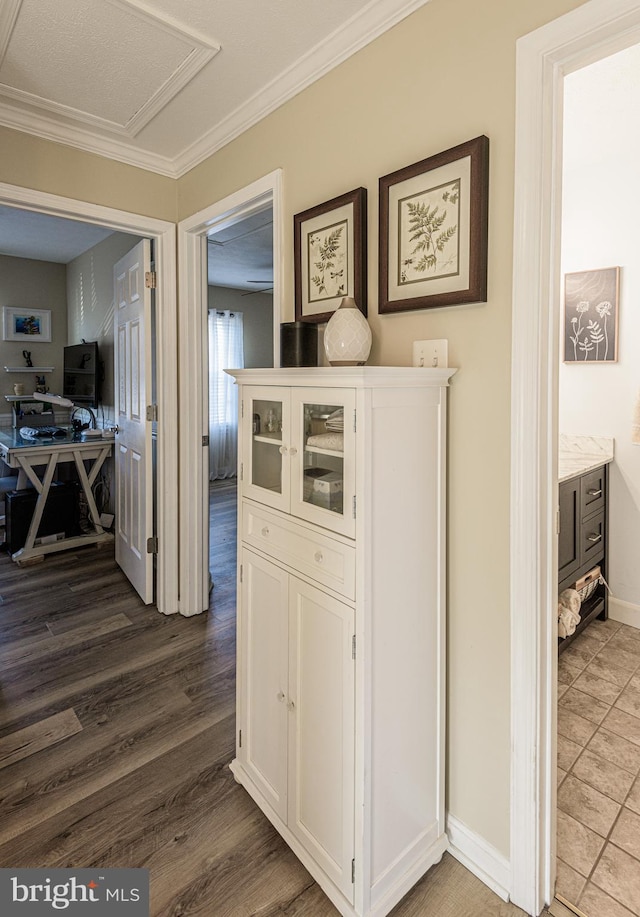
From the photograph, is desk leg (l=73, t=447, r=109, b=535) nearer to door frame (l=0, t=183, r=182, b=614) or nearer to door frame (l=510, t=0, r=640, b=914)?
door frame (l=0, t=183, r=182, b=614)

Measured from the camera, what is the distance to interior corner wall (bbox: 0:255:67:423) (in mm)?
5148

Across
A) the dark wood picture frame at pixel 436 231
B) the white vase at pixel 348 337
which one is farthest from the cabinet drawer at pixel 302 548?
the dark wood picture frame at pixel 436 231

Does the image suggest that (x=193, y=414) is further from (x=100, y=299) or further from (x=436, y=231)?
(x=100, y=299)

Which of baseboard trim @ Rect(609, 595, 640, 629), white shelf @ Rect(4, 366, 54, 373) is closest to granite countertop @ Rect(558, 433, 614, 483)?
baseboard trim @ Rect(609, 595, 640, 629)

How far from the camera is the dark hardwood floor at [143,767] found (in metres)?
1.36

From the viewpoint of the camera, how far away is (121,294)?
10.7 feet

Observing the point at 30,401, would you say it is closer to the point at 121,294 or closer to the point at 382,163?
→ the point at 121,294

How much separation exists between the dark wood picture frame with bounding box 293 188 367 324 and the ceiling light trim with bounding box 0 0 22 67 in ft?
3.33

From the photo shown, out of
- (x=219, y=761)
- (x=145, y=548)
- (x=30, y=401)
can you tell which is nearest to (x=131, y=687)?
(x=219, y=761)

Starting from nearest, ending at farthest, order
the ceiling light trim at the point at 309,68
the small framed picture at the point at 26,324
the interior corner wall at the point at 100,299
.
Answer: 1. the ceiling light trim at the point at 309,68
2. the interior corner wall at the point at 100,299
3. the small framed picture at the point at 26,324

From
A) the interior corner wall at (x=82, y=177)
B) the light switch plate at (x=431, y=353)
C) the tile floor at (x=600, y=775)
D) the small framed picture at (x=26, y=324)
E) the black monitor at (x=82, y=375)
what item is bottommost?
the tile floor at (x=600, y=775)

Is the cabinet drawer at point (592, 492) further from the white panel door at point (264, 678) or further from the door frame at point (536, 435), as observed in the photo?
the white panel door at point (264, 678)

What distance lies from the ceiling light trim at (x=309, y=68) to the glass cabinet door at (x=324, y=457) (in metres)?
1.15

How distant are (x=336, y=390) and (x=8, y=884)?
157 cm
